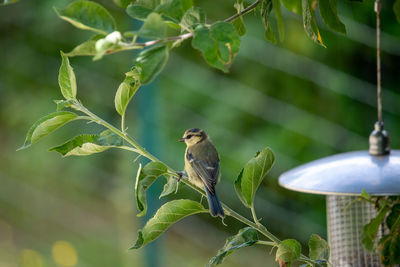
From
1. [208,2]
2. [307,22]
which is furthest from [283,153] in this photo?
[307,22]

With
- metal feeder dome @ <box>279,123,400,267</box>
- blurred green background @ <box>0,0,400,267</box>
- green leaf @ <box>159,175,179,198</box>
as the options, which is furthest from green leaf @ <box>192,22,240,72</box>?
blurred green background @ <box>0,0,400,267</box>

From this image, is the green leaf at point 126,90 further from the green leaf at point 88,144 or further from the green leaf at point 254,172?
the green leaf at point 254,172

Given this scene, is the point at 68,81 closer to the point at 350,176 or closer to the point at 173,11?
the point at 173,11

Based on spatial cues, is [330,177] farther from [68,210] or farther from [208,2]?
[68,210]

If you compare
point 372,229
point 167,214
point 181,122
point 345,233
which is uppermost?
point 167,214

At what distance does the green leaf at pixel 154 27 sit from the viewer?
49 cm

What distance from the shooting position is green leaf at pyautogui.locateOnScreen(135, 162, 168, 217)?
0.60 metres

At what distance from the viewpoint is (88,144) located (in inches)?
25.6

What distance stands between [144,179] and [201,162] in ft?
1.78

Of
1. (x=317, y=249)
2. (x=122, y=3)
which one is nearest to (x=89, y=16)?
(x=122, y=3)

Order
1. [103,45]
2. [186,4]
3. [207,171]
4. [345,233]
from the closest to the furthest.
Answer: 1. [103,45]
2. [186,4]
3. [207,171]
4. [345,233]

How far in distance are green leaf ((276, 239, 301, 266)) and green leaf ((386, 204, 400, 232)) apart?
0.26 metres

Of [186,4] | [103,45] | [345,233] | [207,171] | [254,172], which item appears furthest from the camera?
[345,233]

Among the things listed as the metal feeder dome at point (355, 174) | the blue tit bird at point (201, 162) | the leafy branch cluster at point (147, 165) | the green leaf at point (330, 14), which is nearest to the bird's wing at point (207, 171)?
the blue tit bird at point (201, 162)
